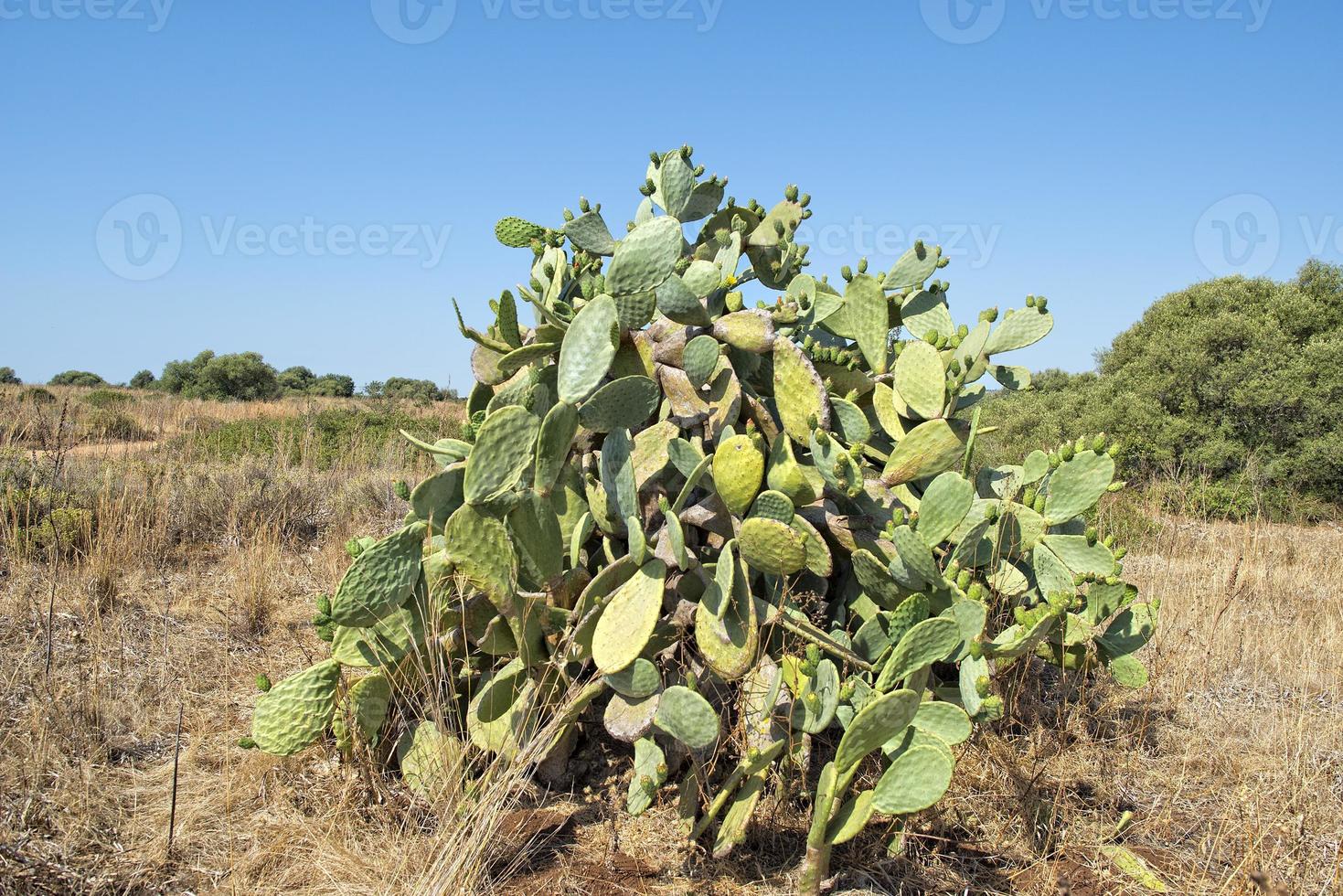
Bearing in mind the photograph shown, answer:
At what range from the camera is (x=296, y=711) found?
191 centimetres

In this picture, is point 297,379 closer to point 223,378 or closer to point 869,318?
point 223,378

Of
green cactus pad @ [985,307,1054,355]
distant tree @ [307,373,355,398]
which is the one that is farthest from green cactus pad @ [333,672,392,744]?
distant tree @ [307,373,355,398]

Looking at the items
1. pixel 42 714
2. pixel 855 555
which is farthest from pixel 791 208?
pixel 42 714

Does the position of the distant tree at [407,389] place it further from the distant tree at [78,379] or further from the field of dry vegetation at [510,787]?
the field of dry vegetation at [510,787]

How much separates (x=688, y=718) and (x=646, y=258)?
1056mm

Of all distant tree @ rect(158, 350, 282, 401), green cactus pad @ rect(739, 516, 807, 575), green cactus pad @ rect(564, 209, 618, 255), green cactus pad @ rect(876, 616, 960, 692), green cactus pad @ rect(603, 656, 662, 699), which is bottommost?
green cactus pad @ rect(603, 656, 662, 699)

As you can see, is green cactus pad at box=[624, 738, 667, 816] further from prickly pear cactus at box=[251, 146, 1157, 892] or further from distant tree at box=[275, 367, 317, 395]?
distant tree at box=[275, 367, 317, 395]

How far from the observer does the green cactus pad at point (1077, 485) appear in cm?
204

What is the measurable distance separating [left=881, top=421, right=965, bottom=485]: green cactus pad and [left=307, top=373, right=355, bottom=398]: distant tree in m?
23.1

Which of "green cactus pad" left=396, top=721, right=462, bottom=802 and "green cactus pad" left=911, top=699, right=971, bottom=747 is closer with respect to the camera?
"green cactus pad" left=911, top=699, right=971, bottom=747

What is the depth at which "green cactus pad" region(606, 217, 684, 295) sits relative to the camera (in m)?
1.89

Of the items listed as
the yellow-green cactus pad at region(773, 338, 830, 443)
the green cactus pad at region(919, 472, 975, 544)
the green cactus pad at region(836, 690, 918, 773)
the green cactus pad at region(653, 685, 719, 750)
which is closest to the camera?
the green cactus pad at region(836, 690, 918, 773)

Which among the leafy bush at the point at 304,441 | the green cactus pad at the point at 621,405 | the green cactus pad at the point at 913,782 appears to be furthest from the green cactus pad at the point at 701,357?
the leafy bush at the point at 304,441

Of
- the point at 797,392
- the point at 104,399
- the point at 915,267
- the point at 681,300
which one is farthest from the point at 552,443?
the point at 104,399
